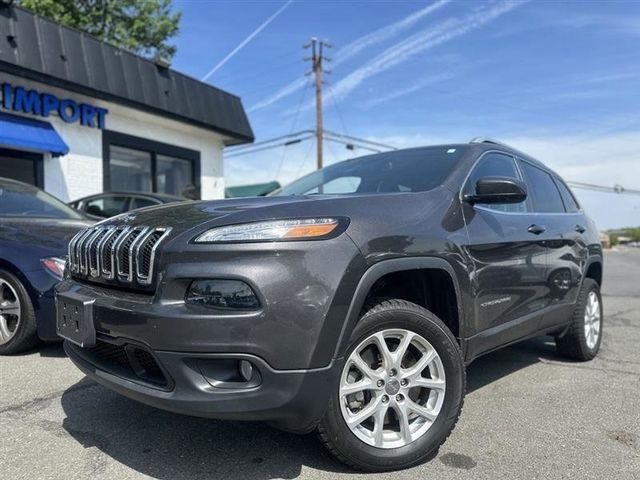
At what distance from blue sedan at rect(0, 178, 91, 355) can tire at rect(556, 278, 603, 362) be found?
4.19m

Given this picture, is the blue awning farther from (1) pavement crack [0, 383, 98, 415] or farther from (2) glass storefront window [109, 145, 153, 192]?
(1) pavement crack [0, 383, 98, 415]

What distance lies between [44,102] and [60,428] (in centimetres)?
824

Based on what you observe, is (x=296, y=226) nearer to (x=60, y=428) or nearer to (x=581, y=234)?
(x=60, y=428)

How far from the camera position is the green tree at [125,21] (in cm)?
2017

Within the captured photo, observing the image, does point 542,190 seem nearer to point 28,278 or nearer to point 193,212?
point 193,212

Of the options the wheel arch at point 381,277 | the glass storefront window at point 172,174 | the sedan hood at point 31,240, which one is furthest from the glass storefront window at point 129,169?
the wheel arch at point 381,277

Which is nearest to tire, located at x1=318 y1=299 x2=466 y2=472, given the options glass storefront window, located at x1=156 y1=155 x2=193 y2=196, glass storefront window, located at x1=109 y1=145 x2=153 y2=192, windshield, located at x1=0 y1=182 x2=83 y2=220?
windshield, located at x1=0 y1=182 x2=83 y2=220

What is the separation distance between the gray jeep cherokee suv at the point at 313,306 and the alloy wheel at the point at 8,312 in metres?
1.50

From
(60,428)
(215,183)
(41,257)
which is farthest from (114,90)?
(60,428)

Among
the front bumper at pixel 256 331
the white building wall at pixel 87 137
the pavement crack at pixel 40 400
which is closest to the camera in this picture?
the front bumper at pixel 256 331

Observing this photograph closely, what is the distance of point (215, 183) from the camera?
14312 mm

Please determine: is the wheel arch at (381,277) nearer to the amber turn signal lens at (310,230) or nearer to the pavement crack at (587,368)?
the amber turn signal lens at (310,230)

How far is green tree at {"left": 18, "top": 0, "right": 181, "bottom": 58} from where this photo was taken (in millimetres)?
20172

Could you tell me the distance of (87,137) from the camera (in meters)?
10.6
